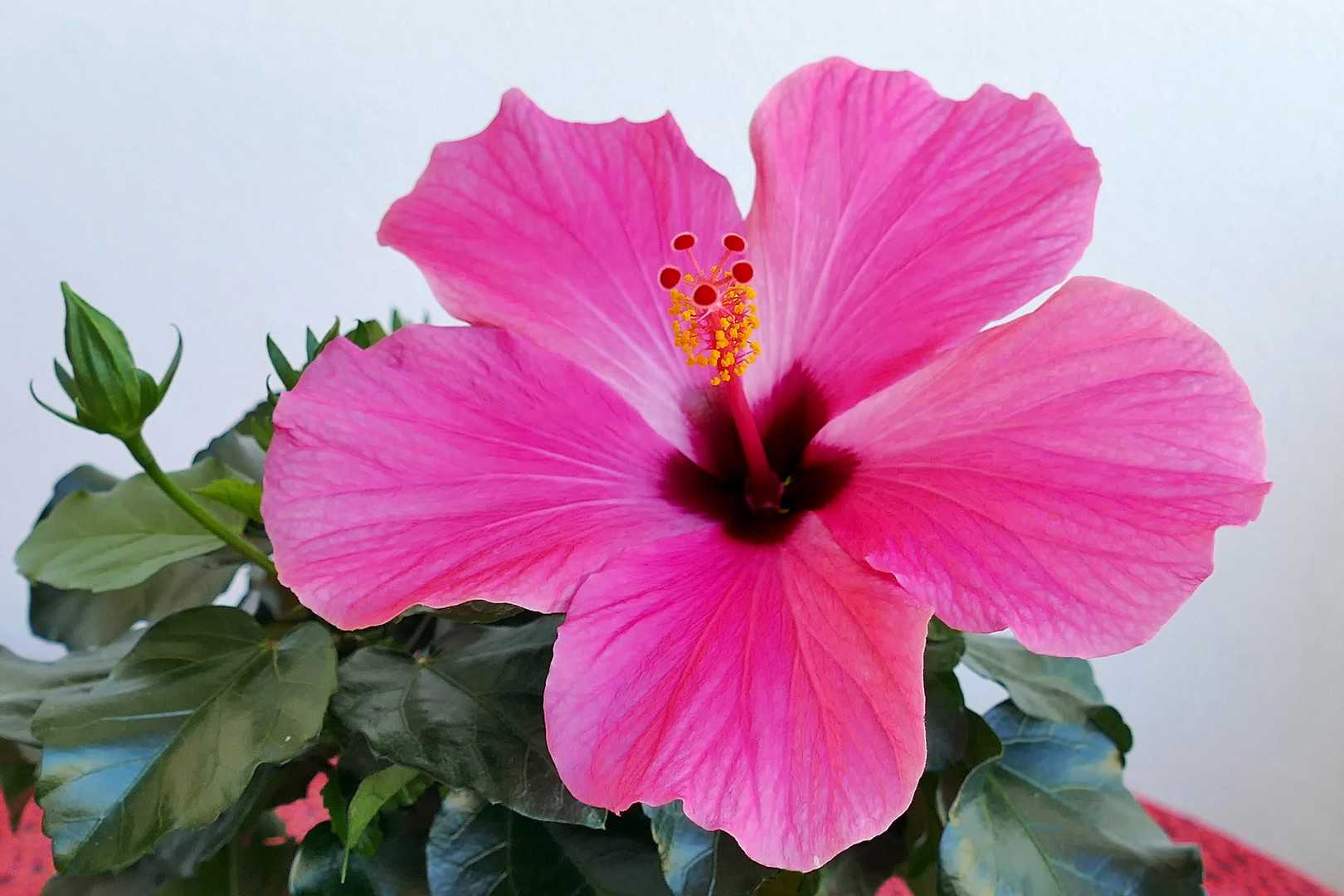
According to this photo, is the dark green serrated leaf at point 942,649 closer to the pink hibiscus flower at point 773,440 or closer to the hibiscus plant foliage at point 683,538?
the hibiscus plant foliage at point 683,538

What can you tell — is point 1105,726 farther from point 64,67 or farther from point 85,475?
point 64,67

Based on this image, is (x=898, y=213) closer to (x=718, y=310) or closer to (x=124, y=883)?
(x=718, y=310)

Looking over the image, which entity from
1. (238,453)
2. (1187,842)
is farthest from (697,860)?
(1187,842)

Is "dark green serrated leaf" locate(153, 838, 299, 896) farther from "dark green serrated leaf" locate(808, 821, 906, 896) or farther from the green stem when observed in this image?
"dark green serrated leaf" locate(808, 821, 906, 896)

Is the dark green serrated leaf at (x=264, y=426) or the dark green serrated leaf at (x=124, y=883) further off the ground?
the dark green serrated leaf at (x=264, y=426)

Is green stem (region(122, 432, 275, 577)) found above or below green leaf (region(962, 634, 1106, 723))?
above

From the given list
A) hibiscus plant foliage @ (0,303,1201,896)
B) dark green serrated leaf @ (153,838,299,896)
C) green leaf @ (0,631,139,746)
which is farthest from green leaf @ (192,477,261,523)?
dark green serrated leaf @ (153,838,299,896)

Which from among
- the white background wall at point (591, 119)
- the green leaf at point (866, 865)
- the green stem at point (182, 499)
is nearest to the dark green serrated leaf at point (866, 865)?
the green leaf at point (866, 865)

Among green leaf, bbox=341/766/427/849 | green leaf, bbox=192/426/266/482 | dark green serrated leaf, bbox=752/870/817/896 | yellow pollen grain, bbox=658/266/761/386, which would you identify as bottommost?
dark green serrated leaf, bbox=752/870/817/896
